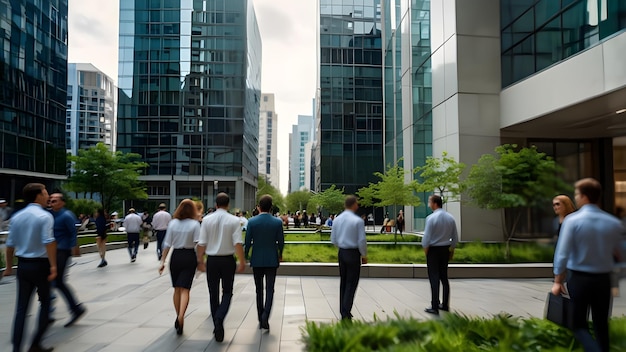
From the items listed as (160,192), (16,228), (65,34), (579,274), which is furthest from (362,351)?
(160,192)

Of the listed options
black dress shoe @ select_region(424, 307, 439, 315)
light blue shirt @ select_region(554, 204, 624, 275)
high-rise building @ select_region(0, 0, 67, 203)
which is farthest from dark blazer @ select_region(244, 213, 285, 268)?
high-rise building @ select_region(0, 0, 67, 203)

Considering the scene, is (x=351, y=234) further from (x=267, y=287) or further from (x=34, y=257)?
(x=34, y=257)

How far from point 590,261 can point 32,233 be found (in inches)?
245

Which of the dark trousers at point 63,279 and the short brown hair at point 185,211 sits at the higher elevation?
the short brown hair at point 185,211

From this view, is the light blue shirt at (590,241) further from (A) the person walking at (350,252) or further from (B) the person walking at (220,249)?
(B) the person walking at (220,249)

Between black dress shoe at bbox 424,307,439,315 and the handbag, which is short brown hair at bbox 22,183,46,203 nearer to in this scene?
the handbag

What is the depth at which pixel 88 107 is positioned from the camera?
157500mm

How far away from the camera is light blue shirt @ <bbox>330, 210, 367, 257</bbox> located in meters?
7.23

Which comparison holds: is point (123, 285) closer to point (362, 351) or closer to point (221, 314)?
point (221, 314)

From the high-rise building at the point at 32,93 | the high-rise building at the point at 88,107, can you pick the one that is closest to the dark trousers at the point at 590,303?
the high-rise building at the point at 32,93

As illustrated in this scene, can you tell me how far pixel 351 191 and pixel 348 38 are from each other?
66.0ft

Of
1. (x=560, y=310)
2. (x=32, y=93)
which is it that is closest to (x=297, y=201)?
(x=32, y=93)

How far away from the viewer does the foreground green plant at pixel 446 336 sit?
488 centimetres

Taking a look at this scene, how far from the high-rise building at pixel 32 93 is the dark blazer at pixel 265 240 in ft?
132
